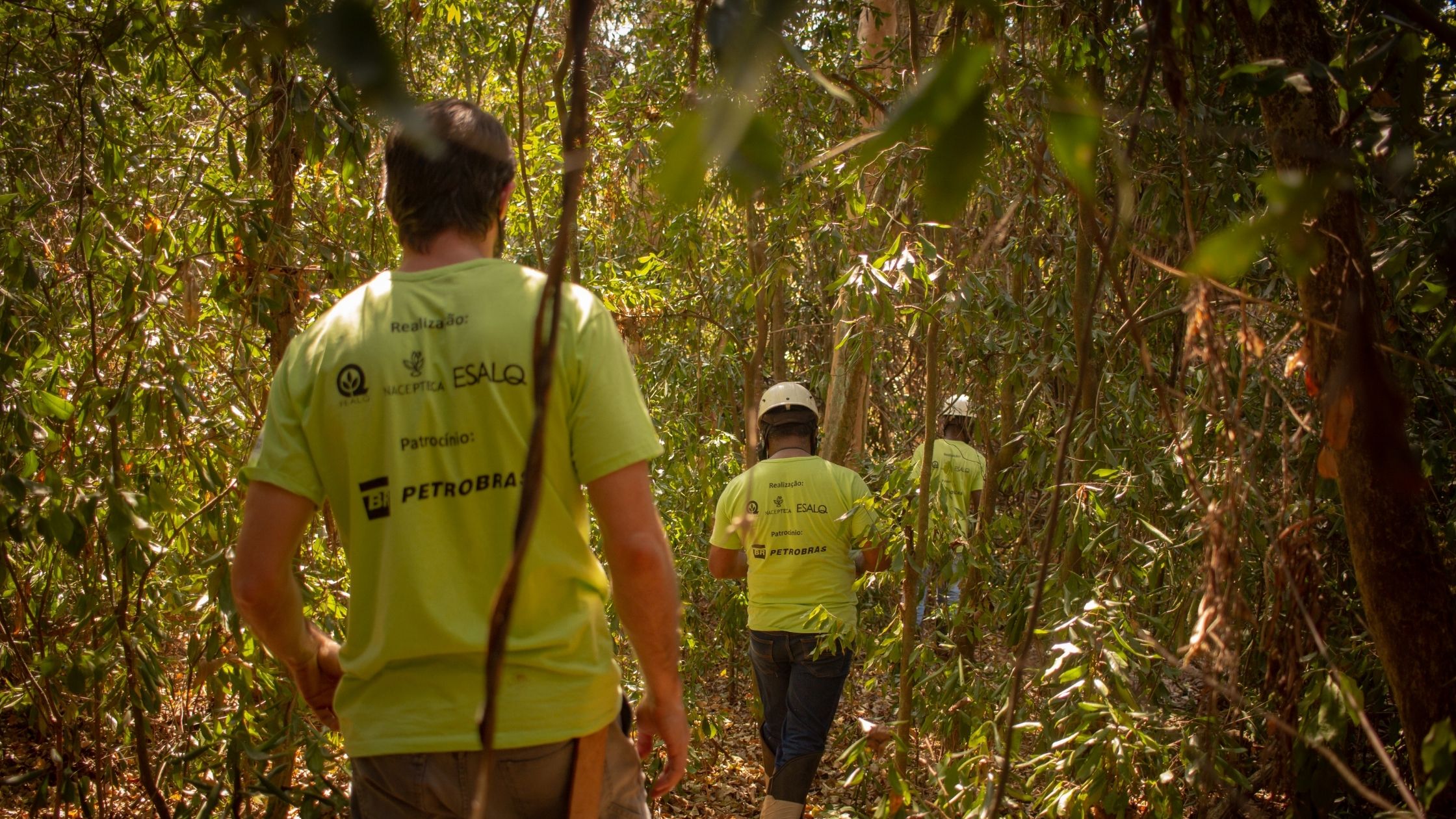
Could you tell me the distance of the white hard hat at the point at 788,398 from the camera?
4.70 metres

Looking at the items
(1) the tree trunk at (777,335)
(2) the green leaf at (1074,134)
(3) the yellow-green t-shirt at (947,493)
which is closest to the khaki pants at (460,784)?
(2) the green leaf at (1074,134)

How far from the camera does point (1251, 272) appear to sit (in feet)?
11.3

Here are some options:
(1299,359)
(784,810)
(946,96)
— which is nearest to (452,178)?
(946,96)

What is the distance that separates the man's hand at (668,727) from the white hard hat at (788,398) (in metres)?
2.80

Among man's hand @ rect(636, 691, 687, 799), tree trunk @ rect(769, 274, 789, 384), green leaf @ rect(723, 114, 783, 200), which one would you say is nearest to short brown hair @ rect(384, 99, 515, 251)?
man's hand @ rect(636, 691, 687, 799)

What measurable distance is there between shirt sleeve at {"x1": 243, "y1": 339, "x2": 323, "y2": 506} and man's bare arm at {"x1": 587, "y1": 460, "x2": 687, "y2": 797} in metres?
0.45

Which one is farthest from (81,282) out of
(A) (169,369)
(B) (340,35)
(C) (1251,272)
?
(C) (1251,272)

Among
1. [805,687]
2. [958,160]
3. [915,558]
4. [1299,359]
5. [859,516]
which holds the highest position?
[958,160]

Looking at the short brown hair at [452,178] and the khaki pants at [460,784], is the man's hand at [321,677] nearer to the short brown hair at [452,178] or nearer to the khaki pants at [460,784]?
the khaki pants at [460,784]

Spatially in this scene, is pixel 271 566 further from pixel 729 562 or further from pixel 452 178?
pixel 729 562

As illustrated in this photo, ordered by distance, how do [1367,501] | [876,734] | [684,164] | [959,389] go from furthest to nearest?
[959,389], [876,734], [1367,501], [684,164]

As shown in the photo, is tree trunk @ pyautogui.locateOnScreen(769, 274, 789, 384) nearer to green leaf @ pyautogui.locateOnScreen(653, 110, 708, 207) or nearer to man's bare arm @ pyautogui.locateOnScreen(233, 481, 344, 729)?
man's bare arm @ pyautogui.locateOnScreen(233, 481, 344, 729)

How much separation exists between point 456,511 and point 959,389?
147 inches

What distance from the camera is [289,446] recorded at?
1.75 meters
